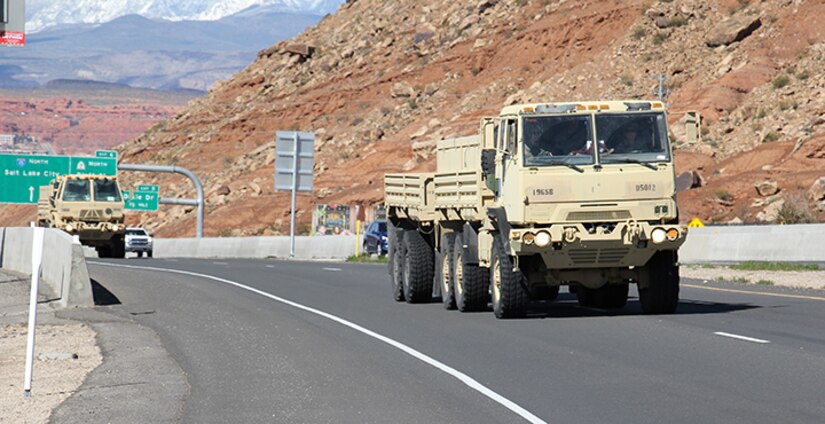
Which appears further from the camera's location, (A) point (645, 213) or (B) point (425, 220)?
(B) point (425, 220)

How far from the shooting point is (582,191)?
18797mm

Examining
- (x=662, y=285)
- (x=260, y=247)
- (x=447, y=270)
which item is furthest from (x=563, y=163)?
(x=260, y=247)

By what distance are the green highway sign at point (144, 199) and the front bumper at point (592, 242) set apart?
61703 millimetres

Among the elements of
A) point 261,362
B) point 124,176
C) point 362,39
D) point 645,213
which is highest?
point 362,39

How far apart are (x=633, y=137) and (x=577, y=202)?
1331 mm

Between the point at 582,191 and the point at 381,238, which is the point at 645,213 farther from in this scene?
the point at 381,238

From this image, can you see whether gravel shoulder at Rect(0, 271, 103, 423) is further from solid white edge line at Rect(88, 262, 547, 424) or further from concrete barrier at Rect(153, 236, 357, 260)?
concrete barrier at Rect(153, 236, 357, 260)

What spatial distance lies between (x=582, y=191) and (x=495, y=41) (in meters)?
66.5

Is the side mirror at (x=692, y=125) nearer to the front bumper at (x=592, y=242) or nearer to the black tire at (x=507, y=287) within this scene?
the front bumper at (x=592, y=242)

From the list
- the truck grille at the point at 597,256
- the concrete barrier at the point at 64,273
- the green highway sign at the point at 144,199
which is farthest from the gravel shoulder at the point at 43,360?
the green highway sign at the point at 144,199

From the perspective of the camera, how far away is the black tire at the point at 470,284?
2081 centimetres

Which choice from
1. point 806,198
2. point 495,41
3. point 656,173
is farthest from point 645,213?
point 495,41

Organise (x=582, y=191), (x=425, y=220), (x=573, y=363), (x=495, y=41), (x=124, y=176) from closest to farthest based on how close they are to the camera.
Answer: (x=573, y=363) → (x=582, y=191) → (x=425, y=220) → (x=495, y=41) → (x=124, y=176)

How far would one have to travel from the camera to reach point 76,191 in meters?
51.8
